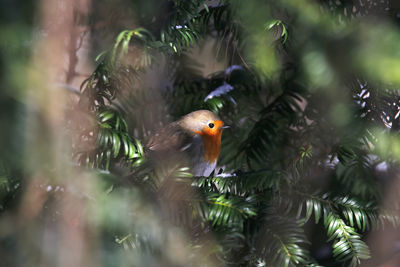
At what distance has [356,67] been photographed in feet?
4.38

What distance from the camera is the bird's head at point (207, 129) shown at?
2.38 meters

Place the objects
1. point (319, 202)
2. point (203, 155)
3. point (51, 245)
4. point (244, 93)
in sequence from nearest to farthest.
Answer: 1. point (51, 245)
2. point (319, 202)
3. point (244, 93)
4. point (203, 155)

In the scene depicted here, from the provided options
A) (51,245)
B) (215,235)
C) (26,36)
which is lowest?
(215,235)

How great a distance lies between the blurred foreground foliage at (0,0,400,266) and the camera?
1279 millimetres

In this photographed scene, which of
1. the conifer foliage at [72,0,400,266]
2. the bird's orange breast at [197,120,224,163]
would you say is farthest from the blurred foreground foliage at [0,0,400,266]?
the bird's orange breast at [197,120,224,163]

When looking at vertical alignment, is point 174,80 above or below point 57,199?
above

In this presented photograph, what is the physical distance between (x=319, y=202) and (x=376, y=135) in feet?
1.33

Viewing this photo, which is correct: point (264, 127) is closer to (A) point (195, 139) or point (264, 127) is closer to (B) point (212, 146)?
(B) point (212, 146)

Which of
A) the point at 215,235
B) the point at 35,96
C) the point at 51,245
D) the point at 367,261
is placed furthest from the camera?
the point at 367,261

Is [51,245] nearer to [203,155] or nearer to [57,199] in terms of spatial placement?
[57,199]

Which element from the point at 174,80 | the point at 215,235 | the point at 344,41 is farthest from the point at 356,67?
the point at 174,80

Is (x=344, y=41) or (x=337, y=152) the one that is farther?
(x=337, y=152)

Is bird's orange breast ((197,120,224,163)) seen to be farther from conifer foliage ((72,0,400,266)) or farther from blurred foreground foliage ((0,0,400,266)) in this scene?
blurred foreground foliage ((0,0,400,266))

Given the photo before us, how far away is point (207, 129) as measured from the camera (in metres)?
2.53
